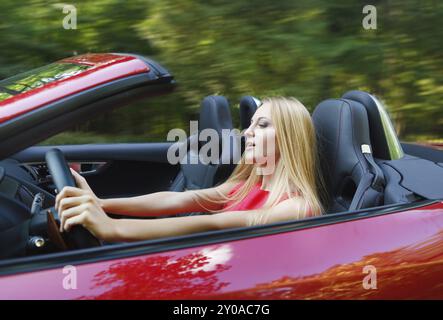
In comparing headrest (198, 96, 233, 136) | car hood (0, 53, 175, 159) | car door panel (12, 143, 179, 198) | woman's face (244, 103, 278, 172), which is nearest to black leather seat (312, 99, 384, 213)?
woman's face (244, 103, 278, 172)

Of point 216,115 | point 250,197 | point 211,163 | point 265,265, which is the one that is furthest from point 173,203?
point 265,265

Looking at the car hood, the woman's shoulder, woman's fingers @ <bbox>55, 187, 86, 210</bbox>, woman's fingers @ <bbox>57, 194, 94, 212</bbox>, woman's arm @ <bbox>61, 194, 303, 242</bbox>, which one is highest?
the car hood

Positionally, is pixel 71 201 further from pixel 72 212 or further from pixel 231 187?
pixel 231 187

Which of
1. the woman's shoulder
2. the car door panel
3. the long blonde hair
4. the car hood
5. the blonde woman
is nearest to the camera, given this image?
the car hood

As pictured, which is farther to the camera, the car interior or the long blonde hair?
the long blonde hair

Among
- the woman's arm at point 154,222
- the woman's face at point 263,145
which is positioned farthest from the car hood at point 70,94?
the woman's face at point 263,145

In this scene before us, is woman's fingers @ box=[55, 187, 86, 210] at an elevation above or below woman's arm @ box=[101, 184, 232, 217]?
above

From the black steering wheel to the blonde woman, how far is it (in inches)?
0.8

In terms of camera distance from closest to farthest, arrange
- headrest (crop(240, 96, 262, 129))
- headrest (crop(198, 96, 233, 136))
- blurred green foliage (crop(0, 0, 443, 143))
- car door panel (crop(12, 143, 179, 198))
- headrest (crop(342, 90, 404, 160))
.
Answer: headrest (crop(342, 90, 404, 160))
headrest (crop(240, 96, 262, 129))
headrest (crop(198, 96, 233, 136))
car door panel (crop(12, 143, 179, 198))
blurred green foliage (crop(0, 0, 443, 143))

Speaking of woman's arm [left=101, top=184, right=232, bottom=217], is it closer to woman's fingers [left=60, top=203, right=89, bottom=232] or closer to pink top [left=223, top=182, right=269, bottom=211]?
pink top [left=223, top=182, right=269, bottom=211]

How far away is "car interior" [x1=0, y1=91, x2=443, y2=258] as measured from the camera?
6.16 ft

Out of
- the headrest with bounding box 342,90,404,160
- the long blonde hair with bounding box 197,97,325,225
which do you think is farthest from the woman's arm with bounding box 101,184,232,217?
the headrest with bounding box 342,90,404,160
